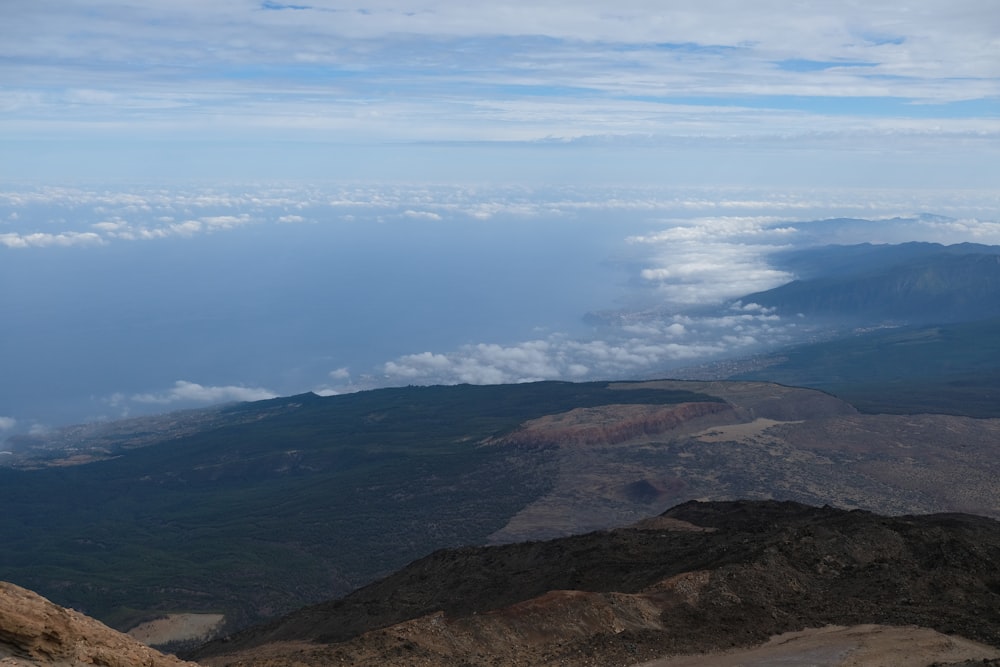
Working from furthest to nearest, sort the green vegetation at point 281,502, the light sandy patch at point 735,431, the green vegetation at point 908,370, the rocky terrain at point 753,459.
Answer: the green vegetation at point 908,370 < the light sandy patch at point 735,431 < the rocky terrain at point 753,459 < the green vegetation at point 281,502

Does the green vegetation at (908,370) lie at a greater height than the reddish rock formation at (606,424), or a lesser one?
lesser

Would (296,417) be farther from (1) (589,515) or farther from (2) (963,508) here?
(2) (963,508)

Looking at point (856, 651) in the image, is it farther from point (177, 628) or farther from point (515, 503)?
point (515, 503)

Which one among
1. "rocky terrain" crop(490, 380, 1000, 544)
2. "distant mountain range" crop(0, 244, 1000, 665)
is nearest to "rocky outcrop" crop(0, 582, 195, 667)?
"distant mountain range" crop(0, 244, 1000, 665)

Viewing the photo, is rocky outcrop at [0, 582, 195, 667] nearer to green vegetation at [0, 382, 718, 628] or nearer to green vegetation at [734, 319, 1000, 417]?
green vegetation at [0, 382, 718, 628]

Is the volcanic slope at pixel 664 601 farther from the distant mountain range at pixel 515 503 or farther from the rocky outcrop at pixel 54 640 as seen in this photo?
the rocky outcrop at pixel 54 640

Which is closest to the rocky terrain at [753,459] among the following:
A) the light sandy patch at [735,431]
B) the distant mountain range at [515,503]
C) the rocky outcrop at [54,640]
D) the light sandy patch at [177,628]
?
the light sandy patch at [735,431]

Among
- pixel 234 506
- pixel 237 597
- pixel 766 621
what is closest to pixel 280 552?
pixel 237 597
